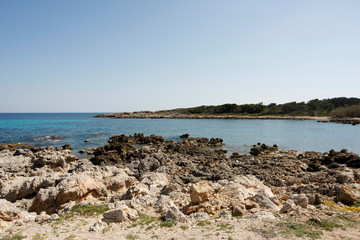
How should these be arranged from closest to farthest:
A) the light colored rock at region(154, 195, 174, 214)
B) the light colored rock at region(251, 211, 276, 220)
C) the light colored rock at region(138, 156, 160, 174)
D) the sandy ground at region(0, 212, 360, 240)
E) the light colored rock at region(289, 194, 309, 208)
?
the sandy ground at region(0, 212, 360, 240) < the light colored rock at region(251, 211, 276, 220) < the light colored rock at region(289, 194, 309, 208) < the light colored rock at region(154, 195, 174, 214) < the light colored rock at region(138, 156, 160, 174)

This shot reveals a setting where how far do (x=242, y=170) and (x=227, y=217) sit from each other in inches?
369

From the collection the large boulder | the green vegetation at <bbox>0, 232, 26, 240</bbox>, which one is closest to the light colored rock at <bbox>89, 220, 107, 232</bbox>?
the green vegetation at <bbox>0, 232, 26, 240</bbox>

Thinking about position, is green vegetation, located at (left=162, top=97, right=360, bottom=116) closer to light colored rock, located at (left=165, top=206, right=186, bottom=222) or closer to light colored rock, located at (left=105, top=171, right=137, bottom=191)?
light colored rock, located at (left=105, top=171, right=137, bottom=191)

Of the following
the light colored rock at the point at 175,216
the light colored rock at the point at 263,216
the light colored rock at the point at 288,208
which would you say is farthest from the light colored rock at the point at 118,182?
the light colored rock at the point at 288,208

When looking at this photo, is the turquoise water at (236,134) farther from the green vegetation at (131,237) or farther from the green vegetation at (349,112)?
the green vegetation at (349,112)

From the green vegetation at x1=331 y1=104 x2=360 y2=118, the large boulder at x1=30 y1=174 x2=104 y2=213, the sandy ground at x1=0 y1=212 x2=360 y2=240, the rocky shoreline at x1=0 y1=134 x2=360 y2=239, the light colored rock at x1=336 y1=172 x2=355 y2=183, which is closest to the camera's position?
the sandy ground at x1=0 y1=212 x2=360 y2=240

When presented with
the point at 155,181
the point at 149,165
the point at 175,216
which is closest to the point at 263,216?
the point at 175,216

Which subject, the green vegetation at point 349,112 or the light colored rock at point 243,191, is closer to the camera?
the light colored rock at point 243,191

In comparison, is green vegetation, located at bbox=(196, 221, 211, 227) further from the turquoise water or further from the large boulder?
the turquoise water

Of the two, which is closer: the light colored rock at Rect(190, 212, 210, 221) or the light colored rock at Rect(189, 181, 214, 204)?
the light colored rock at Rect(190, 212, 210, 221)

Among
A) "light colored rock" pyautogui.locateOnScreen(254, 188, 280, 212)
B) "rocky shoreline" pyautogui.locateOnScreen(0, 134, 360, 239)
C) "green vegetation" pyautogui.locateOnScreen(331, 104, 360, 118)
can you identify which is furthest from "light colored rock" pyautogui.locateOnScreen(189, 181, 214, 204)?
"green vegetation" pyautogui.locateOnScreen(331, 104, 360, 118)

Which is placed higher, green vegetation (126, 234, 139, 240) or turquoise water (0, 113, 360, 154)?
green vegetation (126, 234, 139, 240)

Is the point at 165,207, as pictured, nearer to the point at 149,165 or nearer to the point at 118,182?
the point at 118,182

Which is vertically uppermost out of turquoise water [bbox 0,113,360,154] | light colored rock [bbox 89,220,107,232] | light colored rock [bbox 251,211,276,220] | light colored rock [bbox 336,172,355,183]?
light colored rock [bbox 251,211,276,220]
